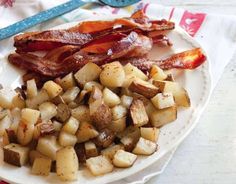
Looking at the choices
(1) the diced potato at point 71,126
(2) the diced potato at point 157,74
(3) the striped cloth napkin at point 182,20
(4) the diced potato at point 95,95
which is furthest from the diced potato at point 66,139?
(3) the striped cloth napkin at point 182,20

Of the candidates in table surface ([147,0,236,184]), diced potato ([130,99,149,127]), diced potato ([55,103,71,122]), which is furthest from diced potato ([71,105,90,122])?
table surface ([147,0,236,184])

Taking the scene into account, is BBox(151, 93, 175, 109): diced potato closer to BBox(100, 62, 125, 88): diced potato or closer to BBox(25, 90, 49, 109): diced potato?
BBox(100, 62, 125, 88): diced potato

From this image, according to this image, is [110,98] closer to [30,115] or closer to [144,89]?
[144,89]

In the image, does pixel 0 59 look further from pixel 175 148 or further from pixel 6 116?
pixel 175 148

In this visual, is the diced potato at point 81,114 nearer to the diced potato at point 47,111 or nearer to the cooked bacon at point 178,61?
the diced potato at point 47,111

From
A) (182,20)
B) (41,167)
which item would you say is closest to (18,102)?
(41,167)

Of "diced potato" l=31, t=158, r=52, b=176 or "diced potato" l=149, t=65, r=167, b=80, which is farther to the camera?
"diced potato" l=149, t=65, r=167, b=80
